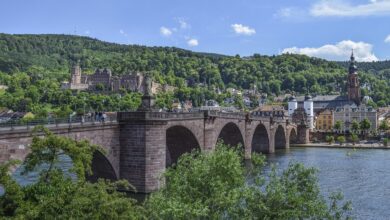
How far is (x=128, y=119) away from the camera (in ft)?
143

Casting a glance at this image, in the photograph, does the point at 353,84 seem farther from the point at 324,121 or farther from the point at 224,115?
the point at 224,115

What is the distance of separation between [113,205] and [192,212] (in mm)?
3460

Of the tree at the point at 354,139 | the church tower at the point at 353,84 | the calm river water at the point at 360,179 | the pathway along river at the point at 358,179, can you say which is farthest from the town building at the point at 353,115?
the pathway along river at the point at 358,179

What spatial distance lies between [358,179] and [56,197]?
149ft

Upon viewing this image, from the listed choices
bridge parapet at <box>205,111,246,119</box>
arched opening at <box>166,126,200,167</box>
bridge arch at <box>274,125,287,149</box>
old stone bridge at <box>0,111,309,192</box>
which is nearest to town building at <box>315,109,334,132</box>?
bridge arch at <box>274,125,287,149</box>

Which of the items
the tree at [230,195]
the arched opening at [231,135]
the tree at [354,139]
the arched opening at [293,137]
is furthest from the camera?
the arched opening at [293,137]

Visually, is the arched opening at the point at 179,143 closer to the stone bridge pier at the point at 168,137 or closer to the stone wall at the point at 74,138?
the stone bridge pier at the point at 168,137

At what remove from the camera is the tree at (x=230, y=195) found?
18672 mm

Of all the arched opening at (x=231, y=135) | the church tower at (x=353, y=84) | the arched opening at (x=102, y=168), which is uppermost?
the church tower at (x=353, y=84)

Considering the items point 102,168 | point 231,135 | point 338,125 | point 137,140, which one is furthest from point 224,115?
point 338,125

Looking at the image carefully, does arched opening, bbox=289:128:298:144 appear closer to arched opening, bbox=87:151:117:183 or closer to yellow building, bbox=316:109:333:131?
yellow building, bbox=316:109:333:131

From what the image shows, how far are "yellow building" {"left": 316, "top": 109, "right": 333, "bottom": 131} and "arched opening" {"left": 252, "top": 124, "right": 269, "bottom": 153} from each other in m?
66.4

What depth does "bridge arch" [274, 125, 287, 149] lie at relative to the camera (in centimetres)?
11125

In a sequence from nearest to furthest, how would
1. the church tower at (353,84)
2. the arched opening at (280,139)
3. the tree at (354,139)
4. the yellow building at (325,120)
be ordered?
the arched opening at (280,139)
the tree at (354,139)
the yellow building at (325,120)
the church tower at (353,84)
